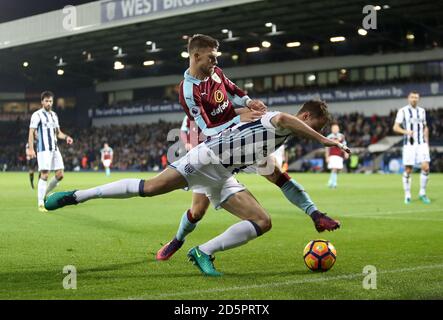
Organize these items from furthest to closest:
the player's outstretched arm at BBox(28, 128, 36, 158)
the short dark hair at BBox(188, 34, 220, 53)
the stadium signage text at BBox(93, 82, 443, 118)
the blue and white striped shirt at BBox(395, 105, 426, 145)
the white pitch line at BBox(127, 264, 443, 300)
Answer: the stadium signage text at BBox(93, 82, 443, 118) → the blue and white striped shirt at BBox(395, 105, 426, 145) → the player's outstretched arm at BBox(28, 128, 36, 158) → the short dark hair at BBox(188, 34, 220, 53) → the white pitch line at BBox(127, 264, 443, 300)

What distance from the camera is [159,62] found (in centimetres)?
5712

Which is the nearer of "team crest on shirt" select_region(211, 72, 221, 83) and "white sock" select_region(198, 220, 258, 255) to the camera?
"white sock" select_region(198, 220, 258, 255)

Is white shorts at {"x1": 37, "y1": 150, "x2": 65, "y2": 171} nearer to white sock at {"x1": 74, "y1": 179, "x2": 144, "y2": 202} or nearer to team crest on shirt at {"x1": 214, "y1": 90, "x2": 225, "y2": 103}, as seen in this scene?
team crest on shirt at {"x1": 214, "y1": 90, "x2": 225, "y2": 103}

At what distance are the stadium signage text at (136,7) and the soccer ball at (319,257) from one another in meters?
30.8

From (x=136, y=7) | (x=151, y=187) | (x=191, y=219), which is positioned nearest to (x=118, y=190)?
(x=151, y=187)

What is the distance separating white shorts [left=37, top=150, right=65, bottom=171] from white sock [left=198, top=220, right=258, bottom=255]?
8.59m

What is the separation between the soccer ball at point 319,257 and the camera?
6.55 m

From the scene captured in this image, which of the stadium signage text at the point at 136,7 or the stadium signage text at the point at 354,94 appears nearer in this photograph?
the stadium signage text at the point at 136,7

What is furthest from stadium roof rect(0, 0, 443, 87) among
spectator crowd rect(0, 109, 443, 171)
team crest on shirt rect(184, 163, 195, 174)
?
team crest on shirt rect(184, 163, 195, 174)

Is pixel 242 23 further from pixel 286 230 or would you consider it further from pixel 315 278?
pixel 315 278

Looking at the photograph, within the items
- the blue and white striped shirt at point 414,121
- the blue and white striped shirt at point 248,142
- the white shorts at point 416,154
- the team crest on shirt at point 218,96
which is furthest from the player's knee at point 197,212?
the white shorts at point 416,154

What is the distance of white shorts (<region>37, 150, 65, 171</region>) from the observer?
1434cm

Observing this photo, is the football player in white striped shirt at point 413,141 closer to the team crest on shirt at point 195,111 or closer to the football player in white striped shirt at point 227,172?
the team crest on shirt at point 195,111
